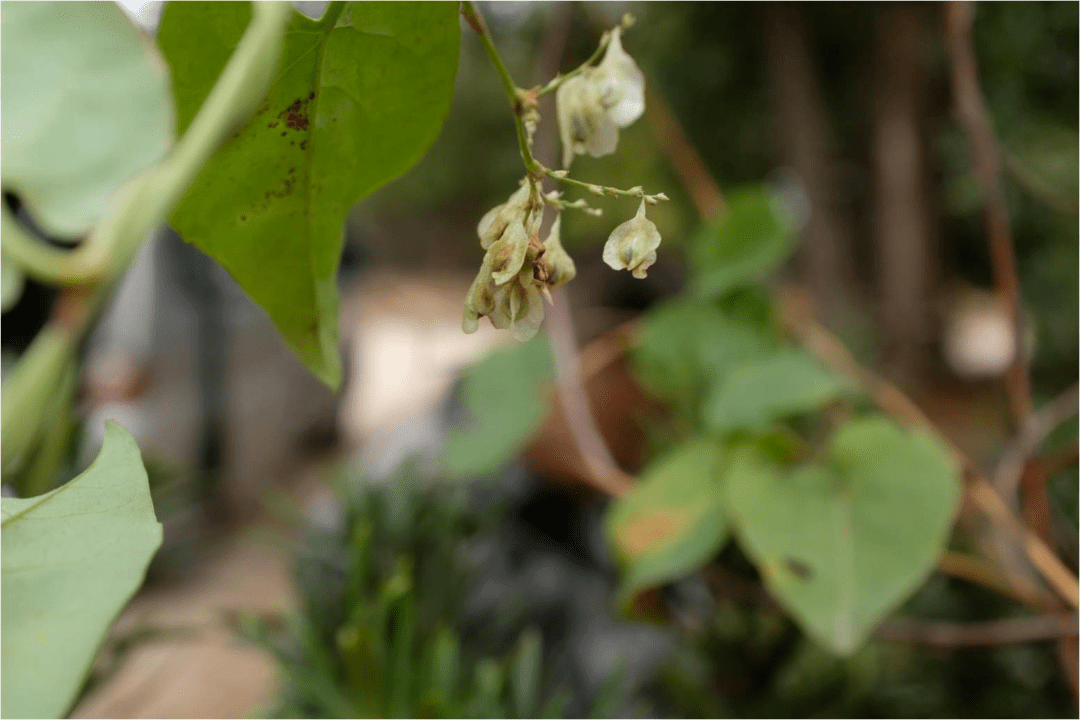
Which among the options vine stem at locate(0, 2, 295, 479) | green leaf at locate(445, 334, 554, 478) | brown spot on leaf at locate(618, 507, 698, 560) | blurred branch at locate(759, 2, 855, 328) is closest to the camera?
vine stem at locate(0, 2, 295, 479)

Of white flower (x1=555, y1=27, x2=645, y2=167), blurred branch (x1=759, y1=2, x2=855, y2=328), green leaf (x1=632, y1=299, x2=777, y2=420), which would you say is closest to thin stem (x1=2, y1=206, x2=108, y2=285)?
white flower (x1=555, y1=27, x2=645, y2=167)

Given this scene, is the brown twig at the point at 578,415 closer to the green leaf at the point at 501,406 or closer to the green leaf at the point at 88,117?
the green leaf at the point at 501,406

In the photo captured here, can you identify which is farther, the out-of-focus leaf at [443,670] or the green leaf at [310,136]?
the out-of-focus leaf at [443,670]

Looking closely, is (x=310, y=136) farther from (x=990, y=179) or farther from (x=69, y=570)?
(x=990, y=179)

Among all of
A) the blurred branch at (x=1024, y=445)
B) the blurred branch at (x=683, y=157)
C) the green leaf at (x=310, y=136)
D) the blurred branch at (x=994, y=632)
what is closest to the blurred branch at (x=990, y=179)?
the blurred branch at (x=1024, y=445)

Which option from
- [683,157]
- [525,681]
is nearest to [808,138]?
[683,157]

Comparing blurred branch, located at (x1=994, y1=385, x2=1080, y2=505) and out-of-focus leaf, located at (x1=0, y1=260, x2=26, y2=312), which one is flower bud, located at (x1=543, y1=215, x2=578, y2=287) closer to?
out-of-focus leaf, located at (x1=0, y1=260, x2=26, y2=312)
